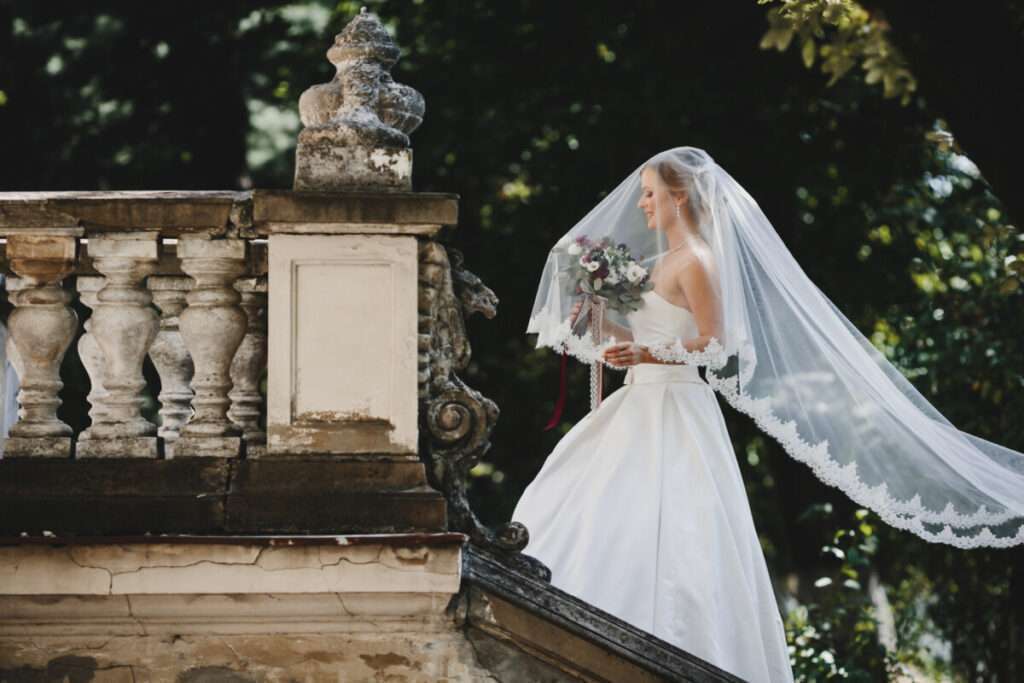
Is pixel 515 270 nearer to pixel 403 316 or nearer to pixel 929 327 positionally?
pixel 929 327

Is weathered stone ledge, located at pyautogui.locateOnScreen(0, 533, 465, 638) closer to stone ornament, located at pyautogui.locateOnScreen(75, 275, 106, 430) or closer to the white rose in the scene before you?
stone ornament, located at pyautogui.locateOnScreen(75, 275, 106, 430)

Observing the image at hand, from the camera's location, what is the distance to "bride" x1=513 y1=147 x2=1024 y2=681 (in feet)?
19.0

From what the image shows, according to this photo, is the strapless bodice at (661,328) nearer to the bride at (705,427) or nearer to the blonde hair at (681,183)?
the bride at (705,427)

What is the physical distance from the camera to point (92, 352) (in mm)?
4605

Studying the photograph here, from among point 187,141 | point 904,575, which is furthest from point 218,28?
point 904,575

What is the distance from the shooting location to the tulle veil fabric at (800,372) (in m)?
6.04

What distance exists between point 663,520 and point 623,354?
2.29 ft

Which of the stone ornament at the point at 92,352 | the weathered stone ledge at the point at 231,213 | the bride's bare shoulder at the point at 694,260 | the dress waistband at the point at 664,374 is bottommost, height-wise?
the dress waistband at the point at 664,374

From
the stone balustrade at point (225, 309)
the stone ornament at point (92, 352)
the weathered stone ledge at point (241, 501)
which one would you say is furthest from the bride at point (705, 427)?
the stone ornament at point (92, 352)

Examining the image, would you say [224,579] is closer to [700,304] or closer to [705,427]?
[705,427]

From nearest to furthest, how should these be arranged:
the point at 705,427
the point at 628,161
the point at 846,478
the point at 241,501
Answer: the point at 241,501 < the point at 846,478 < the point at 705,427 < the point at 628,161

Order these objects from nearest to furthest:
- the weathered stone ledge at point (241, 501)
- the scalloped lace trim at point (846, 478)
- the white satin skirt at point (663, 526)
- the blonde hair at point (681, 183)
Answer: the weathered stone ledge at point (241, 501) < the white satin skirt at point (663, 526) < the scalloped lace trim at point (846, 478) < the blonde hair at point (681, 183)

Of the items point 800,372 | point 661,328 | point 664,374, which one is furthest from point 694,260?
point 800,372

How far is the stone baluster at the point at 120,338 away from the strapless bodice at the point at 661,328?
232 centimetres
